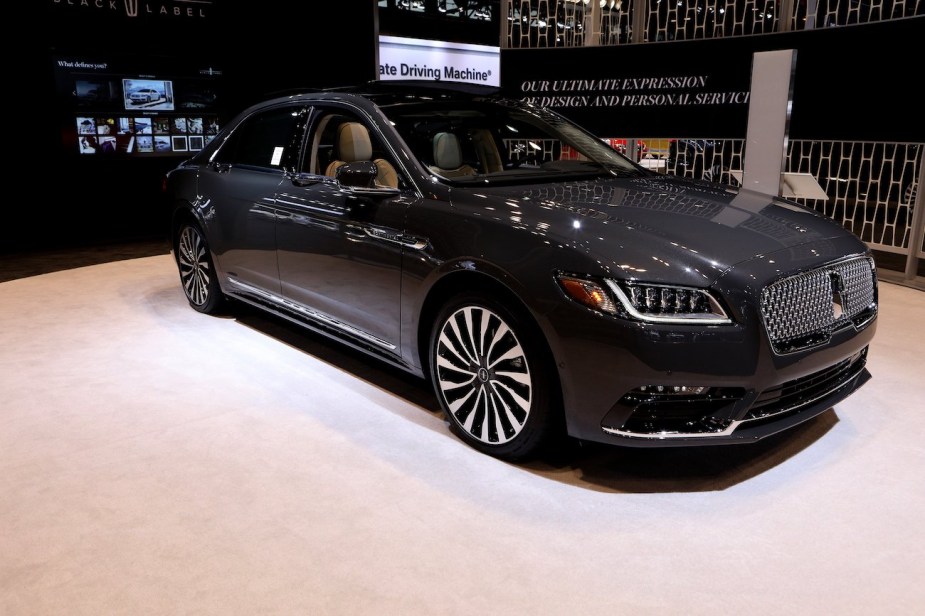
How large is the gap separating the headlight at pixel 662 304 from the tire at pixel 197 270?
317 cm

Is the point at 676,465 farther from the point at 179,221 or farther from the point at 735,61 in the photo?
the point at 735,61

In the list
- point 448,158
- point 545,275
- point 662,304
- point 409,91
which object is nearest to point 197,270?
point 409,91

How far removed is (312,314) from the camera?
3.93 meters

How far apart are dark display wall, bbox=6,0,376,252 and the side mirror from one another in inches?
229

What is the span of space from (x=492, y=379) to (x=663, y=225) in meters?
0.85

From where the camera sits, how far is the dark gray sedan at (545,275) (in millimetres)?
2484

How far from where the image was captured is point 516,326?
2730 mm

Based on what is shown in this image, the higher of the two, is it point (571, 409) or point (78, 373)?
point (571, 409)

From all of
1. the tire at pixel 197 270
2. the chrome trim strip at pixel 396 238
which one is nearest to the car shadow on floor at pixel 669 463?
the chrome trim strip at pixel 396 238

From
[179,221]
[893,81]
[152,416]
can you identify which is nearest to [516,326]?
[152,416]

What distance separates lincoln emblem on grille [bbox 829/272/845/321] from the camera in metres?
2.82

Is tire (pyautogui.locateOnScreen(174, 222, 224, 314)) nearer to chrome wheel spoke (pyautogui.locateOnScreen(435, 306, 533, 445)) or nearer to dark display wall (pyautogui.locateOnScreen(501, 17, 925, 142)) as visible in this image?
chrome wheel spoke (pyautogui.locateOnScreen(435, 306, 533, 445))

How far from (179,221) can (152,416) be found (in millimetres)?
2083

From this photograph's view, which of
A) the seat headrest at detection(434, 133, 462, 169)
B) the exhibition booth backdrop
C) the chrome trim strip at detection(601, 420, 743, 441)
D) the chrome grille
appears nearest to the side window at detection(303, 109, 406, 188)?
the seat headrest at detection(434, 133, 462, 169)
